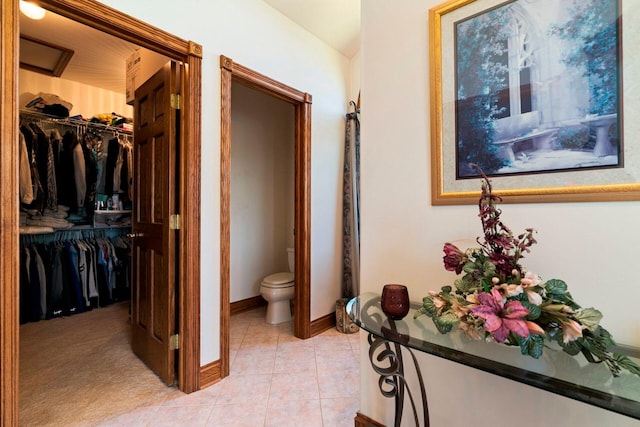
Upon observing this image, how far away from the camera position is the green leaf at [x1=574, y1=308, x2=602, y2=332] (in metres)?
0.69

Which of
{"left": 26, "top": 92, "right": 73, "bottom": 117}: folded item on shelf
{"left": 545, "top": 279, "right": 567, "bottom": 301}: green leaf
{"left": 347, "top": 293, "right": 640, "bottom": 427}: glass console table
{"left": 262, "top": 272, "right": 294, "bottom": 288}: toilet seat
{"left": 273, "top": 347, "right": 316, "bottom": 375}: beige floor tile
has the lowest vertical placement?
{"left": 273, "top": 347, "right": 316, "bottom": 375}: beige floor tile

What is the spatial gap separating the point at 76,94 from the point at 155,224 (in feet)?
9.51

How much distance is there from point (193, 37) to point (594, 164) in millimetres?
2099

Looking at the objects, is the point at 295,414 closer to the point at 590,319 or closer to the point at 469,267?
the point at 469,267

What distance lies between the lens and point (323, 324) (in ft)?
8.96

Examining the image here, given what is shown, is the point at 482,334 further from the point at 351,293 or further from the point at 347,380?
the point at 351,293

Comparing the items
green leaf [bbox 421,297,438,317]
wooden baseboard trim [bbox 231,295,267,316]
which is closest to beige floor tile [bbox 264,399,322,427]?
green leaf [bbox 421,297,438,317]

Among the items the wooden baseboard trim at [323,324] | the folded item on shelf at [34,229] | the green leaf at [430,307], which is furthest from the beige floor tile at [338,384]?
the folded item on shelf at [34,229]

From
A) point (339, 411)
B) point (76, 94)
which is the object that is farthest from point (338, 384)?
point (76, 94)

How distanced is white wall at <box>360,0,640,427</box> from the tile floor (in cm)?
39

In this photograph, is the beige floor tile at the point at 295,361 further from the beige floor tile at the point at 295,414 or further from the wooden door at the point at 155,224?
the wooden door at the point at 155,224

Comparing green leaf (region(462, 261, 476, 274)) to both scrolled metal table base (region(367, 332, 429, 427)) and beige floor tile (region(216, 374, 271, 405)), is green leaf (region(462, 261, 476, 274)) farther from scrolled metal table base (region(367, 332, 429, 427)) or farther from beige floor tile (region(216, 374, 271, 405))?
beige floor tile (region(216, 374, 271, 405))

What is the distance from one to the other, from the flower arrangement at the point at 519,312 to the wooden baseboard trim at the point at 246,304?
2.81 m

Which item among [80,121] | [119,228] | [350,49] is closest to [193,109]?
[350,49]
